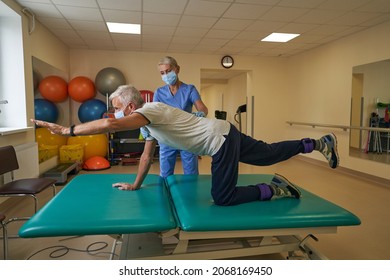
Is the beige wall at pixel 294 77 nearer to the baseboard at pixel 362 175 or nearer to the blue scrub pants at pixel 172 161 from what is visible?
the baseboard at pixel 362 175

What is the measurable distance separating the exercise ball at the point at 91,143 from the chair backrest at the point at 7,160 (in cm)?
233

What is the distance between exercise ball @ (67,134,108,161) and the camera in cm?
473

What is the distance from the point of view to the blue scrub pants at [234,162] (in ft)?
5.00

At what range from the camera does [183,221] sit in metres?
1.31

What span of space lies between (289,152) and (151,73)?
4.47m

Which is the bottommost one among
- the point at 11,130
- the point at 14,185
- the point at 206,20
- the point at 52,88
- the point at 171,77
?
the point at 14,185

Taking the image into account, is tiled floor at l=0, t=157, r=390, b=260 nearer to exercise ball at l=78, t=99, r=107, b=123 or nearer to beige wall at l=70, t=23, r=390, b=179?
beige wall at l=70, t=23, r=390, b=179

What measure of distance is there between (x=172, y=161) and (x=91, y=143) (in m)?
3.03

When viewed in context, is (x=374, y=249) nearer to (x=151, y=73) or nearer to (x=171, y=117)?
(x=171, y=117)

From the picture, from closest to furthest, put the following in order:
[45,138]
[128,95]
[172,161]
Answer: [128,95]
[172,161]
[45,138]

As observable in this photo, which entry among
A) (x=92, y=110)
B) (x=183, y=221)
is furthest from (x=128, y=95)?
(x=92, y=110)

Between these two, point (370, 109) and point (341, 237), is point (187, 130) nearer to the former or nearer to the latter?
point (341, 237)
